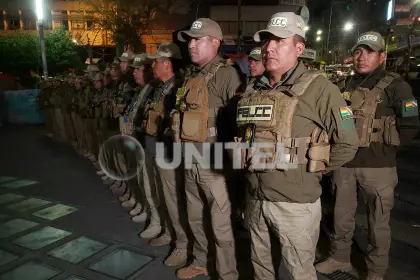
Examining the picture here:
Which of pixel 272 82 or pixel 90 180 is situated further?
pixel 90 180

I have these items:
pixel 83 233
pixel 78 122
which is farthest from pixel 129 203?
pixel 78 122

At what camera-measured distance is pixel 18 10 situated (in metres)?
36.5

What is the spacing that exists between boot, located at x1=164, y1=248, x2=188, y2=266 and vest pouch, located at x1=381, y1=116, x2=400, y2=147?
2.26 m

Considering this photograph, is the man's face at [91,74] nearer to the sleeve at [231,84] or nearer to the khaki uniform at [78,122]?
the khaki uniform at [78,122]

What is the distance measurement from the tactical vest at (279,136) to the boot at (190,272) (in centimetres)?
152

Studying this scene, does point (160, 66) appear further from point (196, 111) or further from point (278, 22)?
point (278, 22)

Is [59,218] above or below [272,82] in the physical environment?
below

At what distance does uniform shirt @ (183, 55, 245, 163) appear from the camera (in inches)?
111

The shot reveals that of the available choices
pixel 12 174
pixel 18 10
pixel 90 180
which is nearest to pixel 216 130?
pixel 90 180

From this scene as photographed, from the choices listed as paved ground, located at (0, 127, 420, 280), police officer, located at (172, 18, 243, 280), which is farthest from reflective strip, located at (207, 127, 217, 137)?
paved ground, located at (0, 127, 420, 280)

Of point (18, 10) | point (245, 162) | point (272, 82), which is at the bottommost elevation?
point (245, 162)

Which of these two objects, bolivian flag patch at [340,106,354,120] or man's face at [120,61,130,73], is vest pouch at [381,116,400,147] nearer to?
bolivian flag patch at [340,106,354,120]

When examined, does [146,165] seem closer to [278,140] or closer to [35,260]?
[35,260]

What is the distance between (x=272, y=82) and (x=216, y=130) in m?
0.79
